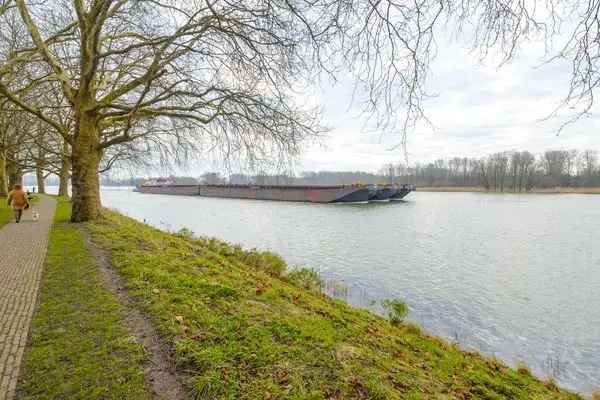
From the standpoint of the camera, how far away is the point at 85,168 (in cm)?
1074

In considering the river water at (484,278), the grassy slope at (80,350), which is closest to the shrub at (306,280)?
the river water at (484,278)

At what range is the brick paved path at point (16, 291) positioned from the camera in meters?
2.89

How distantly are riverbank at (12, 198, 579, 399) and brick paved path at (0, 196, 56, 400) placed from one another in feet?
0.40

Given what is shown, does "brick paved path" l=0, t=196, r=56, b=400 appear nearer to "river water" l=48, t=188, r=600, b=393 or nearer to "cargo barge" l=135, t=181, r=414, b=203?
"river water" l=48, t=188, r=600, b=393

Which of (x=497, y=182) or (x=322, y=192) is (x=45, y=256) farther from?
(x=497, y=182)

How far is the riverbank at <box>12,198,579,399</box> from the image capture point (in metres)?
2.75

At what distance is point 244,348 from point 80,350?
59.2 inches

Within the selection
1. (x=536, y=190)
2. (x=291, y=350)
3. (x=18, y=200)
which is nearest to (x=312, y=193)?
(x=18, y=200)

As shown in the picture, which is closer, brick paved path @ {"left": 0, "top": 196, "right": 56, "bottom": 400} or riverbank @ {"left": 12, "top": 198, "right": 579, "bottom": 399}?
riverbank @ {"left": 12, "top": 198, "right": 579, "bottom": 399}

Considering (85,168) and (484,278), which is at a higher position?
(85,168)

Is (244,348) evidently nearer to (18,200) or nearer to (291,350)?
(291,350)

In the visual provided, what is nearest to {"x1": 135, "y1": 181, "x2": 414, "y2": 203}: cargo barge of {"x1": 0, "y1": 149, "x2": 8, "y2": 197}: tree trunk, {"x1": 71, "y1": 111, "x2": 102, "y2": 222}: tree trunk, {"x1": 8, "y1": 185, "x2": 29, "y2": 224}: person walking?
{"x1": 0, "y1": 149, "x2": 8, "y2": 197}: tree trunk

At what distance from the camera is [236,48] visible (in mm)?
5473

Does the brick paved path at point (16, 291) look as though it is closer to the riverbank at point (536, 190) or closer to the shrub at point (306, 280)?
the shrub at point (306, 280)
